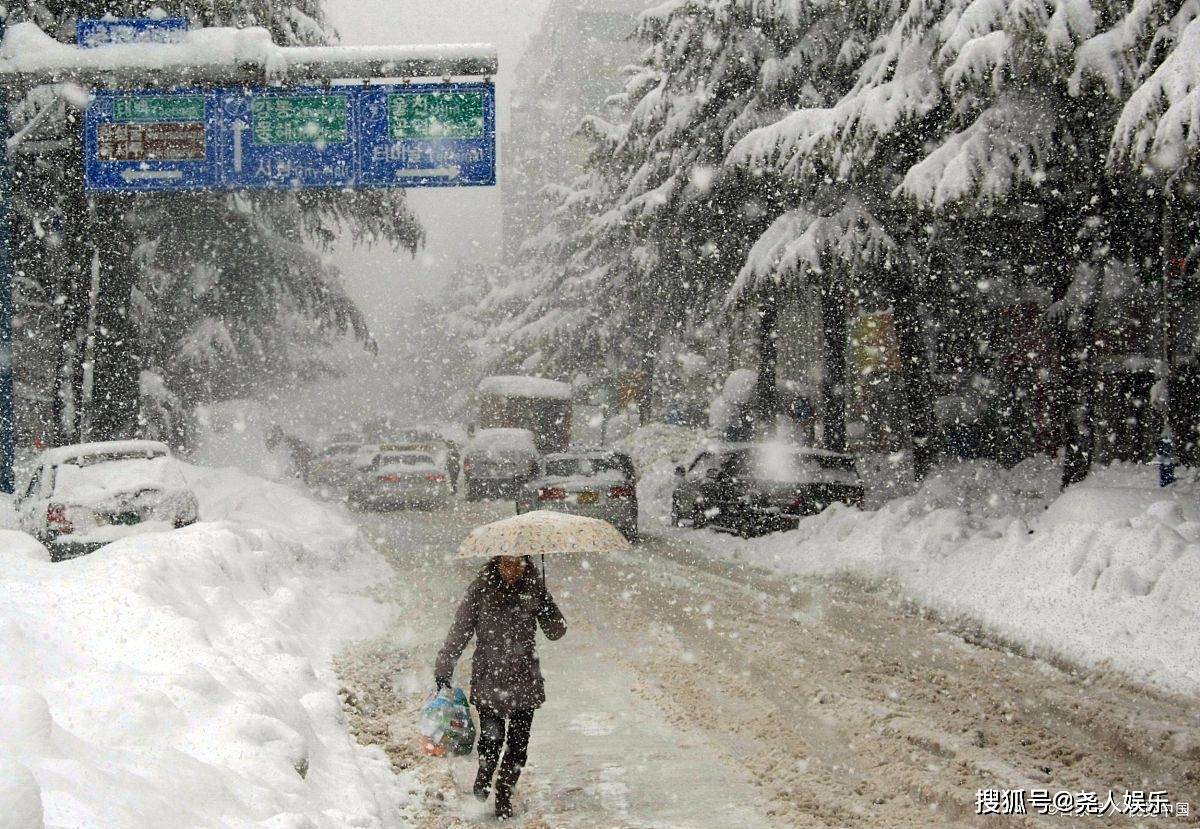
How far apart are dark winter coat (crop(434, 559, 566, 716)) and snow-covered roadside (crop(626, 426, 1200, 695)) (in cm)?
509

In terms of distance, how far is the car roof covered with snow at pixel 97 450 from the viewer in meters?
14.6

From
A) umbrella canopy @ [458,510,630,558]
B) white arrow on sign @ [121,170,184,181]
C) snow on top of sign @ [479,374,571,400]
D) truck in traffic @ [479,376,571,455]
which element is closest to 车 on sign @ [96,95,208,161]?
white arrow on sign @ [121,170,184,181]

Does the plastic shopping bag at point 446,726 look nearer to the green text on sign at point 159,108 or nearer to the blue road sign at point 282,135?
the blue road sign at point 282,135

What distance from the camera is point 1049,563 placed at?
11.9 metres

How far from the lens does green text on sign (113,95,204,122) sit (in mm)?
15602

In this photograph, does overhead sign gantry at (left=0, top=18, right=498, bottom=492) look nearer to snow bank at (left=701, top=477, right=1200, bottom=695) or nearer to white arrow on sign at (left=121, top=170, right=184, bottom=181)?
white arrow on sign at (left=121, top=170, right=184, bottom=181)

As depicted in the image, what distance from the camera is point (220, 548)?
11.2 meters

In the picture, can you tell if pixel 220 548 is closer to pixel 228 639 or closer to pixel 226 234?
pixel 228 639

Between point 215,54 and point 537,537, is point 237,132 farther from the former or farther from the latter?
point 537,537

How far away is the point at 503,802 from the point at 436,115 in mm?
11119

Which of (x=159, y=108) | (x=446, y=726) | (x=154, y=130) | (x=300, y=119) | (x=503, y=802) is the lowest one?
(x=503, y=802)

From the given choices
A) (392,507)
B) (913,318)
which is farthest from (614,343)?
(913,318)

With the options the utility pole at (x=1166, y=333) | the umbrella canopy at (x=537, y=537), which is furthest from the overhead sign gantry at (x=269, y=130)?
the umbrella canopy at (x=537, y=537)

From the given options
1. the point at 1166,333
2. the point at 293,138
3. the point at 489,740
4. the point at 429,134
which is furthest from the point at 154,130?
the point at 1166,333
